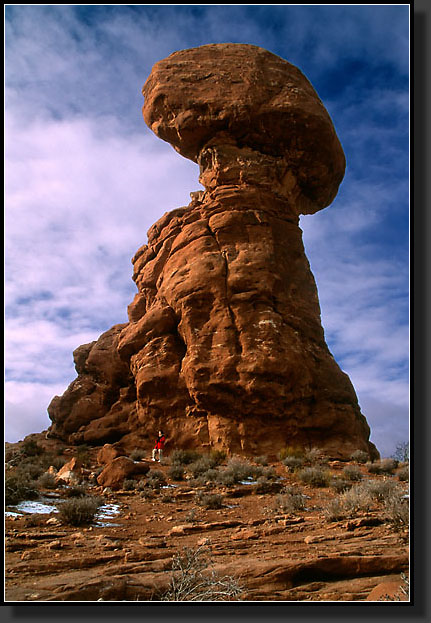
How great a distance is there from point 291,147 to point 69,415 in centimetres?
1833

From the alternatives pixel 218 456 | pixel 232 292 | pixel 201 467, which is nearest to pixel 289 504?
pixel 201 467

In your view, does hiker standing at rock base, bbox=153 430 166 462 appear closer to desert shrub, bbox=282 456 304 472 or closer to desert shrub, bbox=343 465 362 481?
desert shrub, bbox=282 456 304 472

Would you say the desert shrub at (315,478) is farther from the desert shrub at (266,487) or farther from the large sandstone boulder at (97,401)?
the large sandstone boulder at (97,401)

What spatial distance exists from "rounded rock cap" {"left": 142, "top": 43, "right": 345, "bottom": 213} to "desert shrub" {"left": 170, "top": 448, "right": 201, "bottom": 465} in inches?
575

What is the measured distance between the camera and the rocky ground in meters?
3.71

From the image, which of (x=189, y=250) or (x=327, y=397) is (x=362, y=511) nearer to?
(x=327, y=397)

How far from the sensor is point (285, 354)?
16734 mm

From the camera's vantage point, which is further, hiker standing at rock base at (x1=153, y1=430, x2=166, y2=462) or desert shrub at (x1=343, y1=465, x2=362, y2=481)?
hiker standing at rock base at (x1=153, y1=430, x2=166, y2=462)

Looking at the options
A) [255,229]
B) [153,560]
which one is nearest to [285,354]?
[255,229]

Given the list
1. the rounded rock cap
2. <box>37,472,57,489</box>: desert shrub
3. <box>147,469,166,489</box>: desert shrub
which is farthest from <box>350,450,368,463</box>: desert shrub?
the rounded rock cap

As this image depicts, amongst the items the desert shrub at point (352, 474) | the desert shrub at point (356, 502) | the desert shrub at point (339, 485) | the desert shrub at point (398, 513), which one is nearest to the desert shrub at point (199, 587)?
the desert shrub at point (398, 513)

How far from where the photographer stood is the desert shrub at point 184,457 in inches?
602

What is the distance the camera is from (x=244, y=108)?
65.4 ft

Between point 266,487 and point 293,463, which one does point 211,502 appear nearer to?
point 266,487
